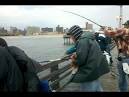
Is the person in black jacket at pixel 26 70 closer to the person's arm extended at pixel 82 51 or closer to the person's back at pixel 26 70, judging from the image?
the person's back at pixel 26 70

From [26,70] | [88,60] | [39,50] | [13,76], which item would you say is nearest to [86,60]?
[88,60]

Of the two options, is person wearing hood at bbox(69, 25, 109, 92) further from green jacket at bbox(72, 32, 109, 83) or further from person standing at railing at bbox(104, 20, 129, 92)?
person standing at railing at bbox(104, 20, 129, 92)

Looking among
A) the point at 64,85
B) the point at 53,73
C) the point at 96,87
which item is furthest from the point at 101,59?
the point at 64,85

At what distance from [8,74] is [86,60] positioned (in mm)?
1467

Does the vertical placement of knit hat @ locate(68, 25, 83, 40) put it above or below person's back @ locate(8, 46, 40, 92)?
above

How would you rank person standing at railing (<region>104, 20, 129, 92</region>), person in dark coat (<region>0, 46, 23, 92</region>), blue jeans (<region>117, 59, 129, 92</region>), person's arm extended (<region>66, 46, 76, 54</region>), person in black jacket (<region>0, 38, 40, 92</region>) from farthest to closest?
blue jeans (<region>117, 59, 129, 92</region>)
person standing at railing (<region>104, 20, 129, 92</region>)
person's arm extended (<region>66, 46, 76, 54</region>)
person in black jacket (<region>0, 38, 40, 92</region>)
person in dark coat (<region>0, 46, 23, 92</region>)

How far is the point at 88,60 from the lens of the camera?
158 inches

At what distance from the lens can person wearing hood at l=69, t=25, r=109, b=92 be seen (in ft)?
13.1

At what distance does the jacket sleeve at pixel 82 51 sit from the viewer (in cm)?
397

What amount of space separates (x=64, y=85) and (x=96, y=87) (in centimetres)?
378

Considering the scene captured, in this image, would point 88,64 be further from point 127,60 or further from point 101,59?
point 127,60

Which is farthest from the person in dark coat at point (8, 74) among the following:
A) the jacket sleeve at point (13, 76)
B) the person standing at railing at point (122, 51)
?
the person standing at railing at point (122, 51)

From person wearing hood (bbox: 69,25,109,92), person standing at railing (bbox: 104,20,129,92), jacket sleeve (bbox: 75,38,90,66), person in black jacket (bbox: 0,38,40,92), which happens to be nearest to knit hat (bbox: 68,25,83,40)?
person wearing hood (bbox: 69,25,109,92)
